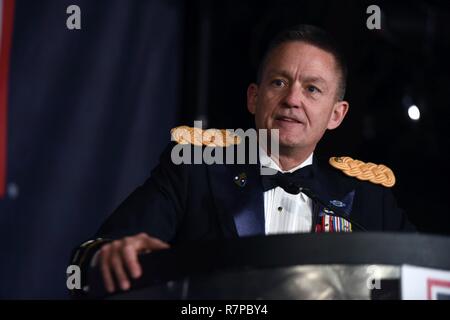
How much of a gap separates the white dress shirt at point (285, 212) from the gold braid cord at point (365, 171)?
10.8 inches

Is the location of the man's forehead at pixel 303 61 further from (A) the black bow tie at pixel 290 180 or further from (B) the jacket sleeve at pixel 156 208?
(B) the jacket sleeve at pixel 156 208

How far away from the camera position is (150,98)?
2943 millimetres

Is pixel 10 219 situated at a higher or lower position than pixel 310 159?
lower

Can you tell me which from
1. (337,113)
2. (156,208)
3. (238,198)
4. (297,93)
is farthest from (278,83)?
(156,208)

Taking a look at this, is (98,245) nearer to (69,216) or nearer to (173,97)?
(69,216)

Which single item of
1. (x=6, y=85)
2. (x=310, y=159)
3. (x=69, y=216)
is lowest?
(x=69, y=216)

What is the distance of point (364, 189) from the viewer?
2277 millimetres

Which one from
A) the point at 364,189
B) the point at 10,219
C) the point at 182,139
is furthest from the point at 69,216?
the point at 364,189

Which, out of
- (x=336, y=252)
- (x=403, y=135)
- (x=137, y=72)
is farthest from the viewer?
(x=403, y=135)

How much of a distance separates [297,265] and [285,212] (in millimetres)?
770

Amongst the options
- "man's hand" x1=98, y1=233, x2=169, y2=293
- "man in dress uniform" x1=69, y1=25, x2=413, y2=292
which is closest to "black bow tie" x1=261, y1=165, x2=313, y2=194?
"man in dress uniform" x1=69, y1=25, x2=413, y2=292

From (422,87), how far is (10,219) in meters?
1.69

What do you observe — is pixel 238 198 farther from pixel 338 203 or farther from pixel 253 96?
pixel 253 96

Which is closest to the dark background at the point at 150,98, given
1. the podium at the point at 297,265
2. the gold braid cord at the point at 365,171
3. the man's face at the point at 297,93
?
the gold braid cord at the point at 365,171
